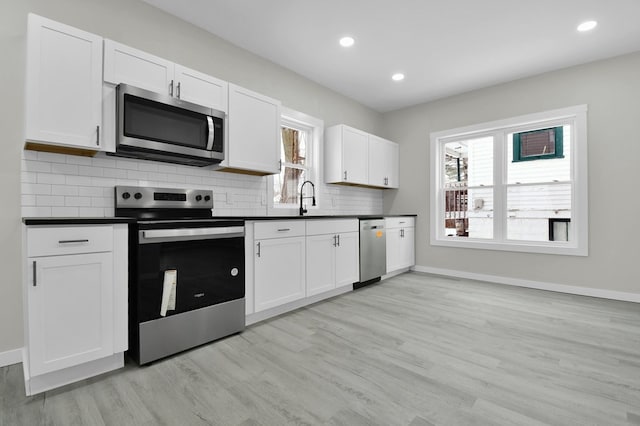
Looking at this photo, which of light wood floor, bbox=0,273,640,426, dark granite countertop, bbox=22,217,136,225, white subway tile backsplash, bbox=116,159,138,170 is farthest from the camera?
white subway tile backsplash, bbox=116,159,138,170

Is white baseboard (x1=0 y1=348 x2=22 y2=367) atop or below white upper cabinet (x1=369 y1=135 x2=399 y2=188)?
below

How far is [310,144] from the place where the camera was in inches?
170

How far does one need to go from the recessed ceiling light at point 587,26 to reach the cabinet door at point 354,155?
2.59 metres

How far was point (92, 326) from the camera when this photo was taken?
71.2 inches

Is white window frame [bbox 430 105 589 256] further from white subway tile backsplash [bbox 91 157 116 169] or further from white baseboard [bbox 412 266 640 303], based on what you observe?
white subway tile backsplash [bbox 91 157 116 169]

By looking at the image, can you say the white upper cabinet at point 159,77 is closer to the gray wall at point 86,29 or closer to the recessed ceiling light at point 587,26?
the gray wall at point 86,29

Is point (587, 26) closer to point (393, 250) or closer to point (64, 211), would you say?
point (393, 250)

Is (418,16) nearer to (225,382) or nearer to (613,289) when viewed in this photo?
(225,382)

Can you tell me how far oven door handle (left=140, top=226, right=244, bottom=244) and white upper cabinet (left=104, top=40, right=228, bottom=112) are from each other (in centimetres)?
115

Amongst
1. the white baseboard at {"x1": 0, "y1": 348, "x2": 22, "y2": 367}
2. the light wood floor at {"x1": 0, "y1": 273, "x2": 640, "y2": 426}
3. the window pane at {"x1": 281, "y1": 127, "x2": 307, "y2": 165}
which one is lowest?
the light wood floor at {"x1": 0, "y1": 273, "x2": 640, "y2": 426}

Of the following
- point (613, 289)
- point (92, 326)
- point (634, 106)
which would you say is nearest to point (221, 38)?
point (92, 326)

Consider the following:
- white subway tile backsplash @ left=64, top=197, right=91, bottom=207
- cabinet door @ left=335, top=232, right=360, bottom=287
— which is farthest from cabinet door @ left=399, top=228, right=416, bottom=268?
white subway tile backsplash @ left=64, top=197, right=91, bottom=207

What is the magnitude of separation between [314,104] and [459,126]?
7.49ft

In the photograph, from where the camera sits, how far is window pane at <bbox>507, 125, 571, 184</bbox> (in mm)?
3963
